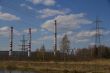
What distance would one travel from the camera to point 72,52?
382ft

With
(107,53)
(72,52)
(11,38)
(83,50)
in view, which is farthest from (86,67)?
(83,50)

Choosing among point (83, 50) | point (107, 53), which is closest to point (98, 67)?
point (107, 53)

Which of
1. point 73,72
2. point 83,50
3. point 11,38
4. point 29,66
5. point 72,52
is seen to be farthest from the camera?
point 83,50

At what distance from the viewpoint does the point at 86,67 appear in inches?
2010

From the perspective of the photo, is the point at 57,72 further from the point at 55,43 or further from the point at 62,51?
the point at 62,51

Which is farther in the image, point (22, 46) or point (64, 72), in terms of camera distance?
point (22, 46)

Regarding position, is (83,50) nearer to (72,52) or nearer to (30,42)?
(72,52)

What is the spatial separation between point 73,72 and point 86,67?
6356mm

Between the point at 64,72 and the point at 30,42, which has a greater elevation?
the point at 30,42

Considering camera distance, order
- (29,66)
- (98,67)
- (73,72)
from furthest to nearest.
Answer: (29,66)
(98,67)
(73,72)

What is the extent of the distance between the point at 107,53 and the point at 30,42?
96.8 ft

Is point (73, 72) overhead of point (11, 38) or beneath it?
beneath

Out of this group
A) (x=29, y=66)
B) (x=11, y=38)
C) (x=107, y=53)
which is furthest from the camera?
(x=11, y=38)

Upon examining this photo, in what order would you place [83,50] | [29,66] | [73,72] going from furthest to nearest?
[83,50] → [29,66] → [73,72]
